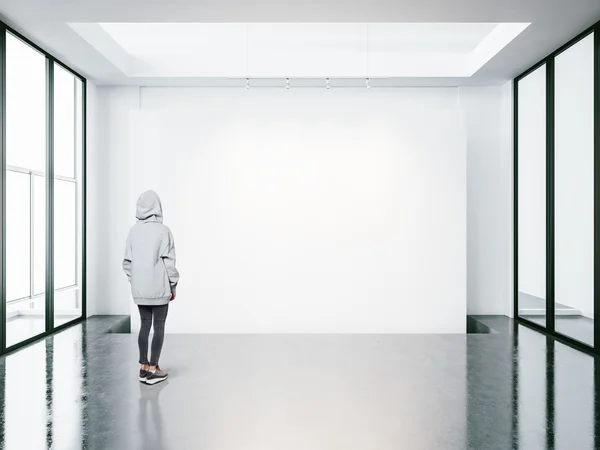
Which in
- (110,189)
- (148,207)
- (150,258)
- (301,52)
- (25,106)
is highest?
(301,52)

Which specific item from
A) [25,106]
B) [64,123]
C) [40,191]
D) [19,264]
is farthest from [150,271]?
[64,123]

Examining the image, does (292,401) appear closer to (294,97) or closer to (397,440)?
(397,440)

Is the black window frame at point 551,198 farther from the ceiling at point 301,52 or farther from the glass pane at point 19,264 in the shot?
the glass pane at point 19,264

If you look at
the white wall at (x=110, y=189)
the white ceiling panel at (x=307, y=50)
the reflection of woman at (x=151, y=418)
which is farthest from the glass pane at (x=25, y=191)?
the white ceiling panel at (x=307, y=50)

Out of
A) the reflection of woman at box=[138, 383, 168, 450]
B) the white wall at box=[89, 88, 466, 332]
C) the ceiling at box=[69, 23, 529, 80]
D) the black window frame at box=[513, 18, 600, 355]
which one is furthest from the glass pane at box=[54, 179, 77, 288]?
the black window frame at box=[513, 18, 600, 355]

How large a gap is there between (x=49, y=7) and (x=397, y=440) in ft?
16.0

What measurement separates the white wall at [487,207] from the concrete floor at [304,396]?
1601mm

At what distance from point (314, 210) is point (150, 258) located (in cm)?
290

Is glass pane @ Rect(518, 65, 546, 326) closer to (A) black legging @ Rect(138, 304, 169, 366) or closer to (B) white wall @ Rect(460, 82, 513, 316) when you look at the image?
(B) white wall @ Rect(460, 82, 513, 316)

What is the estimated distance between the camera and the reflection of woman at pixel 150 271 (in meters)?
4.25

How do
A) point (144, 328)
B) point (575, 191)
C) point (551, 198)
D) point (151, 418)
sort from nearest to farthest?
point (151, 418) < point (144, 328) < point (575, 191) < point (551, 198)

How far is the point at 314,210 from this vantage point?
6.72 meters

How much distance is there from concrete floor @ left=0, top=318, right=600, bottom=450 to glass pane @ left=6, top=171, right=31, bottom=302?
0.70 meters

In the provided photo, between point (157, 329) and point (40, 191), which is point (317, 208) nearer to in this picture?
point (157, 329)
